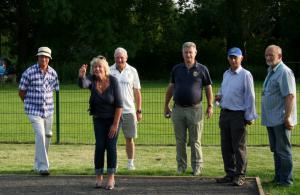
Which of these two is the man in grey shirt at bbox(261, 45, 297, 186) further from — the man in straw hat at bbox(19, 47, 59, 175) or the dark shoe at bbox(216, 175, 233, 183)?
the man in straw hat at bbox(19, 47, 59, 175)

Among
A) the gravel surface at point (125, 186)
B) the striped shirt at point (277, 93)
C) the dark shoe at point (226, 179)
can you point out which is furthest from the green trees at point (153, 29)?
the striped shirt at point (277, 93)

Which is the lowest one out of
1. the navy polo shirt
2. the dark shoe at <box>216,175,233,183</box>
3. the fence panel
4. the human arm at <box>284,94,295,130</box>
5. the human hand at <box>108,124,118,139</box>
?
the dark shoe at <box>216,175,233,183</box>

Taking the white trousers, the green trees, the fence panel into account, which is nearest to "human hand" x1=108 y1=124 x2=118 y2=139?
the white trousers

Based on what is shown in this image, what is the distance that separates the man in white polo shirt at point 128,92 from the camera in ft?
34.9

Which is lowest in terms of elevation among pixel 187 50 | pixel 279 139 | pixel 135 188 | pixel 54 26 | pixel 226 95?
pixel 135 188

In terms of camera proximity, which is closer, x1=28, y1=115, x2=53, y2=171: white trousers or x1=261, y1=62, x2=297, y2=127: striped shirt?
x1=261, y1=62, x2=297, y2=127: striped shirt

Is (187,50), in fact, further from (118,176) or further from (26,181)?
(26,181)

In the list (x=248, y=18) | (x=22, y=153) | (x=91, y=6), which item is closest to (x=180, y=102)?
(x=22, y=153)

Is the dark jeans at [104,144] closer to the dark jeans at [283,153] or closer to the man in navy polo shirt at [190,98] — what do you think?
the man in navy polo shirt at [190,98]

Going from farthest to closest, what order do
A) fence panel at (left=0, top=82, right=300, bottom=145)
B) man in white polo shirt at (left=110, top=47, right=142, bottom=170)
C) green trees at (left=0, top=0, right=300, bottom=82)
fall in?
1. green trees at (left=0, top=0, right=300, bottom=82)
2. fence panel at (left=0, top=82, right=300, bottom=145)
3. man in white polo shirt at (left=110, top=47, right=142, bottom=170)

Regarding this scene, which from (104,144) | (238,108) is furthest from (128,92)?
(238,108)

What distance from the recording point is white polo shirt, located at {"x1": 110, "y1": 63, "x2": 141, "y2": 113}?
1066cm

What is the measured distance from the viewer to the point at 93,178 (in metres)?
9.59

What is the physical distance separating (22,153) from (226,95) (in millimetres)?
5480
